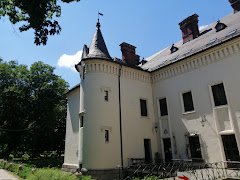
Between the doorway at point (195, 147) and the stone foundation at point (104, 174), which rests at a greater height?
the doorway at point (195, 147)

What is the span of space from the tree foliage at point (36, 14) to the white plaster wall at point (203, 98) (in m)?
12.7

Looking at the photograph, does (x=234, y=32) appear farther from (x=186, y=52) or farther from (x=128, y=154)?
(x=128, y=154)

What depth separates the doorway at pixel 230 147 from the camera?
1468 cm

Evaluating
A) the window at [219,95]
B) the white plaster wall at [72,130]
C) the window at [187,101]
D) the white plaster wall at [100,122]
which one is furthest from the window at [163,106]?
the white plaster wall at [72,130]

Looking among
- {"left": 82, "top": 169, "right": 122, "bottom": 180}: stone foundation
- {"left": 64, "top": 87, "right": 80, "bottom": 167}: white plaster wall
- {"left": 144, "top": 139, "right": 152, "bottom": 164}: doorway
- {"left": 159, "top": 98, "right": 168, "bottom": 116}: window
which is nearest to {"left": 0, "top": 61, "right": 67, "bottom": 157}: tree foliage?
{"left": 64, "top": 87, "right": 80, "bottom": 167}: white plaster wall

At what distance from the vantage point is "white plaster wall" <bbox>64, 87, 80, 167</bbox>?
850 inches

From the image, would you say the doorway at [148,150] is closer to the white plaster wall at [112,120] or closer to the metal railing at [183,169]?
the white plaster wall at [112,120]

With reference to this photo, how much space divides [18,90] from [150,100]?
79.4 feet

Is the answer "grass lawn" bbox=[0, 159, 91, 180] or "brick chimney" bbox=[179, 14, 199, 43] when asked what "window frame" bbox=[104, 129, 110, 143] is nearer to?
"grass lawn" bbox=[0, 159, 91, 180]

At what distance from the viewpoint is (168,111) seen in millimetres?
19609

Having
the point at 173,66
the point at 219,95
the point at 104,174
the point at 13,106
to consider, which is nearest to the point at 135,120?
the point at 104,174

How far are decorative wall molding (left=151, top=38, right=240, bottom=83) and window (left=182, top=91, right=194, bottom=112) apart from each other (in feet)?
6.50

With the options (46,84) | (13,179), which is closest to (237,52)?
(13,179)

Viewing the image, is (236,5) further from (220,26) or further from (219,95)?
(219,95)
